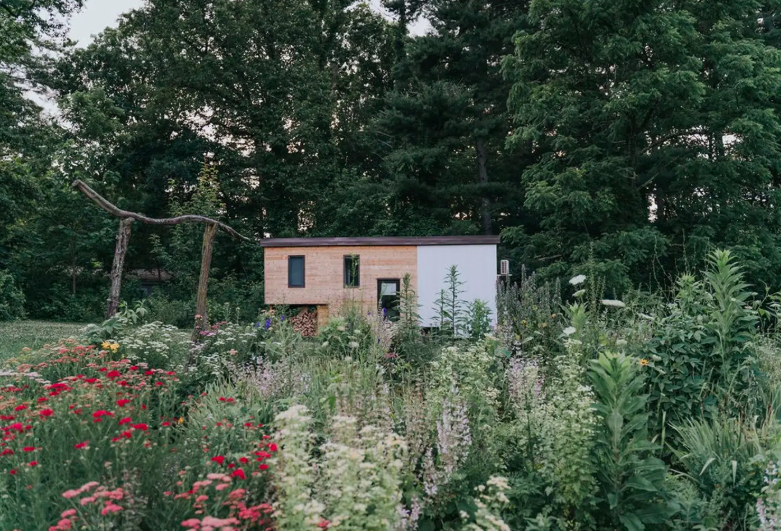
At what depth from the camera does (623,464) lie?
9.34ft

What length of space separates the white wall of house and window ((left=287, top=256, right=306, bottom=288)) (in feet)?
10.7

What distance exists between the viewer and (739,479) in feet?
10.9

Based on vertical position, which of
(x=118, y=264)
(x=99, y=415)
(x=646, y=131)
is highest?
(x=646, y=131)

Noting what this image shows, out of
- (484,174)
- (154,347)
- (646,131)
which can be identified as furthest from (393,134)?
(154,347)

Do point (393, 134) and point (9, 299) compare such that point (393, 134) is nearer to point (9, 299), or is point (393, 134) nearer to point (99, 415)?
point (9, 299)

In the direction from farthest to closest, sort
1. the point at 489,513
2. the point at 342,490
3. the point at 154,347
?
the point at 154,347
the point at 489,513
the point at 342,490

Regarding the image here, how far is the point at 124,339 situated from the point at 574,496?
4.76 m

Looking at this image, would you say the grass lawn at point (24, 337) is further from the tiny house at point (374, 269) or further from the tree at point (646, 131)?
the tree at point (646, 131)

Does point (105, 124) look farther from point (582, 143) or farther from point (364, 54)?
point (582, 143)

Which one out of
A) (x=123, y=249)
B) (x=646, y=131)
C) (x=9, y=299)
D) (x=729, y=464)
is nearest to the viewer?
(x=729, y=464)

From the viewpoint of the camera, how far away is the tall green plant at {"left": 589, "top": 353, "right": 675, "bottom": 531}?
9.41ft

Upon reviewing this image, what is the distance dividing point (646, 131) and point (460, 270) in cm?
730

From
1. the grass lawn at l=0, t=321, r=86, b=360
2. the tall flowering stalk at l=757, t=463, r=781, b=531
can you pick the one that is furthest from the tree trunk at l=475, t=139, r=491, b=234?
the tall flowering stalk at l=757, t=463, r=781, b=531

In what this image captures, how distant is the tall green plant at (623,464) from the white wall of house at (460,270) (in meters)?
11.7
